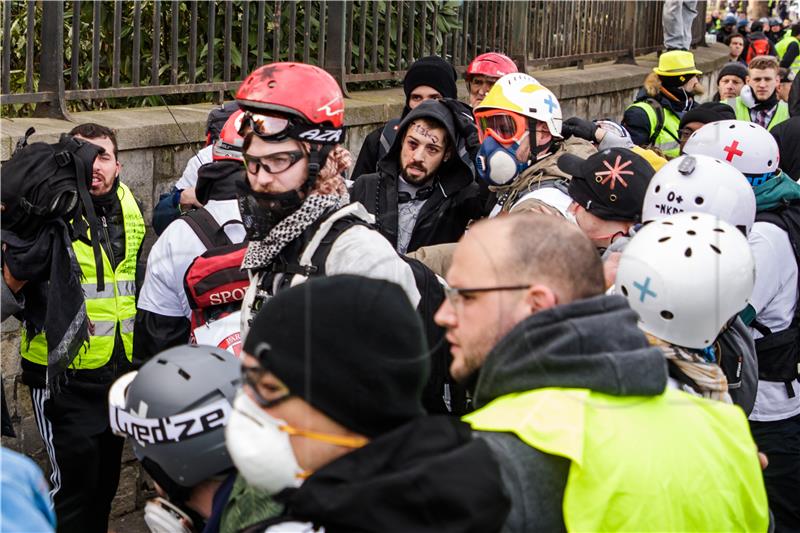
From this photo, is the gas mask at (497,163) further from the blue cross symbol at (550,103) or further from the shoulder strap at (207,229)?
the shoulder strap at (207,229)

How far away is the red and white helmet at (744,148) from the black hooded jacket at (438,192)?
41.3 inches

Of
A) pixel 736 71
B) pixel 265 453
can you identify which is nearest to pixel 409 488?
pixel 265 453

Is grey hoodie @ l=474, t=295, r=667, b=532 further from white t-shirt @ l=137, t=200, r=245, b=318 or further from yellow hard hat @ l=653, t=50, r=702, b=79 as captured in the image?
yellow hard hat @ l=653, t=50, r=702, b=79

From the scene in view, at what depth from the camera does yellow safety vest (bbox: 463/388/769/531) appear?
7.31ft

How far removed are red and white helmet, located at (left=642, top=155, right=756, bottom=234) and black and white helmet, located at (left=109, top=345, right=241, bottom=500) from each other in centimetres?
178

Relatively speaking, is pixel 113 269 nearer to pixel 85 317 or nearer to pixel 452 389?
pixel 85 317

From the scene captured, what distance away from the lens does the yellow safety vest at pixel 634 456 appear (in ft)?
7.31

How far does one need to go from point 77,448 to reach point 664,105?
525cm

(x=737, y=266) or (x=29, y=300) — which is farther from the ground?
(x=737, y=266)

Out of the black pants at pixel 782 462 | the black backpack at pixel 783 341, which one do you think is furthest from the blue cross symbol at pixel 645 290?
the black pants at pixel 782 462

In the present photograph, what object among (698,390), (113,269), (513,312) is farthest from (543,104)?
(513,312)

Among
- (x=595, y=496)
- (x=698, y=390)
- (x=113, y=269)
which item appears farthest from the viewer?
(x=113, y=269)

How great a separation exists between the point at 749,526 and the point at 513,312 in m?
0.69

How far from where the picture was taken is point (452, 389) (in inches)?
156
